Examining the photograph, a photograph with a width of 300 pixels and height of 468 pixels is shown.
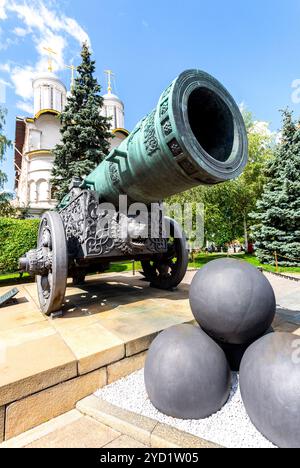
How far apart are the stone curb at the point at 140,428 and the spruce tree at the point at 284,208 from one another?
1238 centimetres

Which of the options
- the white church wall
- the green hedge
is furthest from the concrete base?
the white church wall

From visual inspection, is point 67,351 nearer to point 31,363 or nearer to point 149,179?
point 31,363

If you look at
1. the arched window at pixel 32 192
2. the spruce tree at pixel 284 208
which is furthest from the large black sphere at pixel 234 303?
the arched window at pixel 32 192

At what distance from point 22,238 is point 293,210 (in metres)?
12.8

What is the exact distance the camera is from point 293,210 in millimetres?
13195

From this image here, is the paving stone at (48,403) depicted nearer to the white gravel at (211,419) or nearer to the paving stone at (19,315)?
the white gravel at (211,419)

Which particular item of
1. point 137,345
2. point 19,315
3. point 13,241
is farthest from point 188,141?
point 13,241

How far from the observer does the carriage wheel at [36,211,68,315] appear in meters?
3.18

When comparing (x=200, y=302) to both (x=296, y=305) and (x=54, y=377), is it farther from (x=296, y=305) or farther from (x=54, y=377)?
(x=296, y=305)

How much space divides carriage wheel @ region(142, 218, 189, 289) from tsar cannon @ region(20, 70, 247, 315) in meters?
0.02

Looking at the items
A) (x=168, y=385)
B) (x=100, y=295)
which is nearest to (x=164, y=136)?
(x=168, y=385)

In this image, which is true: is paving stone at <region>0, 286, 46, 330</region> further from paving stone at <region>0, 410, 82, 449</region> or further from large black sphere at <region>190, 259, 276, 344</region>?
large black sphere at <region>190, 259, 276, 344</region>

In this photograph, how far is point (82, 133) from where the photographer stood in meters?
12.7
